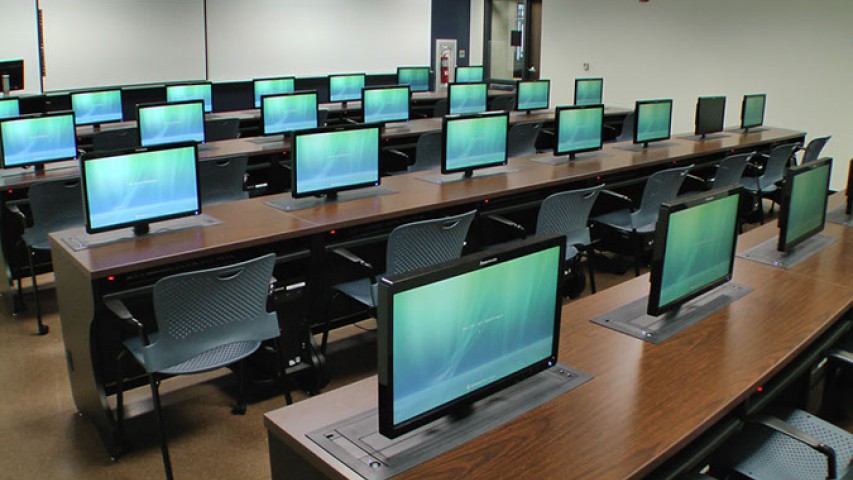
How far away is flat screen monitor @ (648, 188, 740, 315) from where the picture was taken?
2.19m

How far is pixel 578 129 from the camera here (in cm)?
521

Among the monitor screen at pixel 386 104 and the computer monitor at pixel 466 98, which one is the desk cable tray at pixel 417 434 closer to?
the monitor screen at pixel 386 104

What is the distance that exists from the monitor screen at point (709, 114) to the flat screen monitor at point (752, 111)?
346 mm

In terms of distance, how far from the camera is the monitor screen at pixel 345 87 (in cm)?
898

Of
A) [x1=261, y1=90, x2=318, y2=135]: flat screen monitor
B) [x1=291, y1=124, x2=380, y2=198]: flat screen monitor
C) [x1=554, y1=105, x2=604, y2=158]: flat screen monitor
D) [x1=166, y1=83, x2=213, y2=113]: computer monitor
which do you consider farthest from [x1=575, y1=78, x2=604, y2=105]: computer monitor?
[x1=291, y1=124, x2=380, y2=198]: flat screen monitor

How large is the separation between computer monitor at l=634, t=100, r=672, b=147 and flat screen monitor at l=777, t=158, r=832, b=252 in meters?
2.58

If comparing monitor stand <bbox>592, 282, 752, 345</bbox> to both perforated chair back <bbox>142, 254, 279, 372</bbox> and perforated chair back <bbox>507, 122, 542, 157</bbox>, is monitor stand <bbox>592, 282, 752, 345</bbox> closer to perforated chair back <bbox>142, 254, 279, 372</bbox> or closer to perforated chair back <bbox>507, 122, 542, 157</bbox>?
perforated chair back <bbox>142, 254, 279, 372</bbox>

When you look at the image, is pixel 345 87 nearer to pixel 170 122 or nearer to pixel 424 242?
pixel 170 122

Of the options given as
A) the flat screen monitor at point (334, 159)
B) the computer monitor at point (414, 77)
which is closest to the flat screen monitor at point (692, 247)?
the flat screen monitor at point (334, 159)

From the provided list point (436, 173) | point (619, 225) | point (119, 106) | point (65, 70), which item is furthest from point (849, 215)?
point (65, 70)

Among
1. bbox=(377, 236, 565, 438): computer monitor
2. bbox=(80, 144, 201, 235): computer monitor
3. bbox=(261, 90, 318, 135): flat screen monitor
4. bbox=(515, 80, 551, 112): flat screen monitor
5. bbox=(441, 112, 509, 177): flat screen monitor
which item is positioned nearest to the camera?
bbox=(377, 236, 565, 438): computer monitor

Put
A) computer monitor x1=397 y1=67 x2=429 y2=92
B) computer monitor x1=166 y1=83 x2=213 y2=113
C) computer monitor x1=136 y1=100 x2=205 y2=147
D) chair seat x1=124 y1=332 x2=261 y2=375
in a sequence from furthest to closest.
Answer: computer monitor x1=397 y1=67 x2=429 y2=92 → computer monitor x1=166 y1=83 x2=213 y2=113 → computer monitor x1=136 y1=100 x2=205 y2=147 → chair seat x1=124 y1=332 x2=261 y2=375

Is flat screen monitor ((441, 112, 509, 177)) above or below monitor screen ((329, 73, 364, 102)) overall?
below

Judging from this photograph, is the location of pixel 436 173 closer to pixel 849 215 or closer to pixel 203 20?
pixel 849 215
